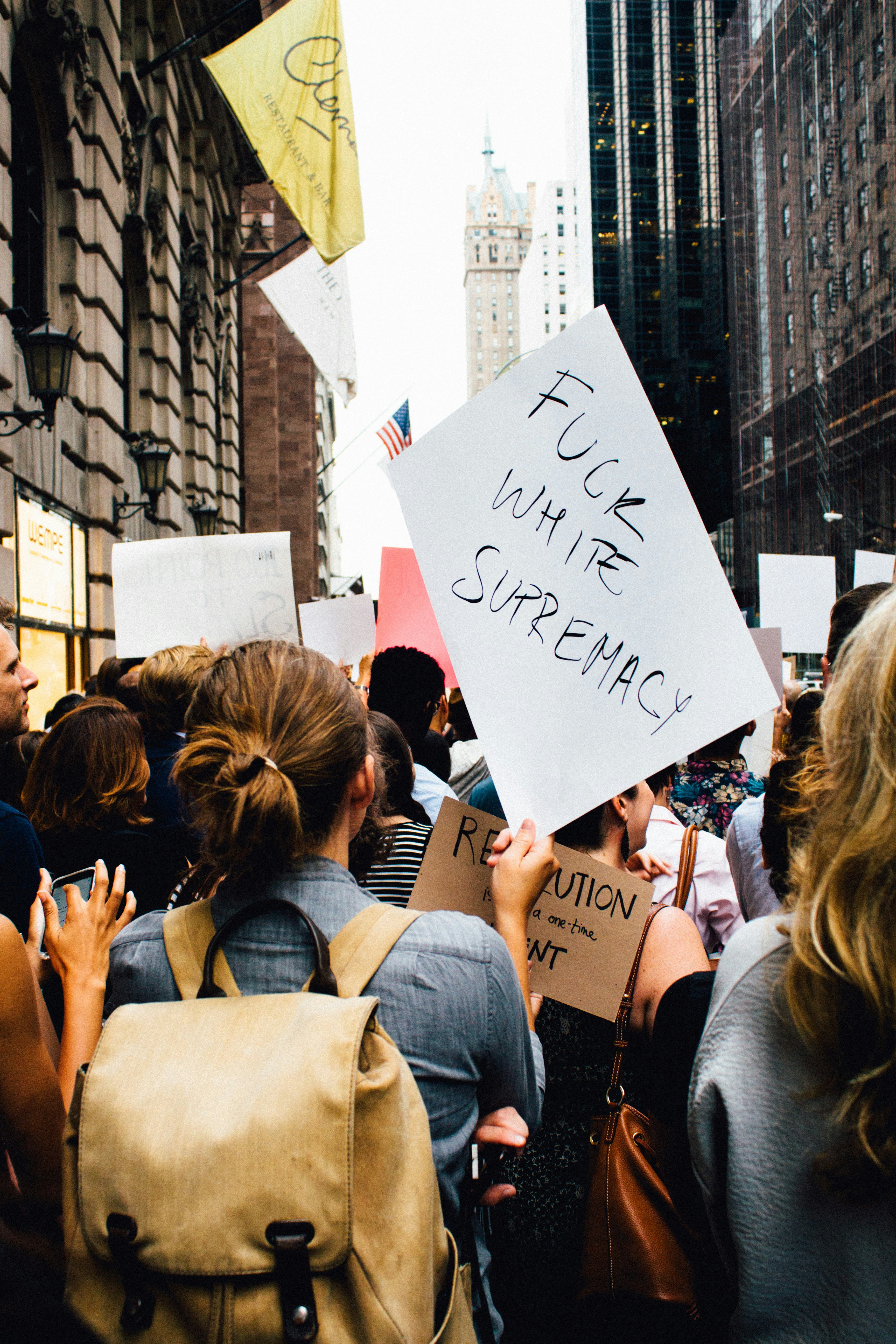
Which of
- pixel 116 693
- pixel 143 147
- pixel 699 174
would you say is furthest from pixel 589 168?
pixel 116 693

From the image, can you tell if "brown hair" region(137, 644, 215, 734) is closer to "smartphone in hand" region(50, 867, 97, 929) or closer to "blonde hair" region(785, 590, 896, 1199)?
"smartphone in hand" region(50, 867, 97, 929)

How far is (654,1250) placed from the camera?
194cm

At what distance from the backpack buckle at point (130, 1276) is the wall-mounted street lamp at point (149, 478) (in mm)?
11597

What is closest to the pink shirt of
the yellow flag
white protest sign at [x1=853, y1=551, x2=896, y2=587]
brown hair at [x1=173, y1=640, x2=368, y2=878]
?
brown hair at [x1=173, y1=640, x2=368, y2=878]

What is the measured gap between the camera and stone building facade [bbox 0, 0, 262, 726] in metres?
9.45

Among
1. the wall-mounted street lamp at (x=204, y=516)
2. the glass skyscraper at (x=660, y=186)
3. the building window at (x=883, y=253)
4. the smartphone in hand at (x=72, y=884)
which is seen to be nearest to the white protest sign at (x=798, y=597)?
the smartphone in hand at (x=72, y=884)

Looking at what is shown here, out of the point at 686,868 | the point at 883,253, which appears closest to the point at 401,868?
the point at 686,868

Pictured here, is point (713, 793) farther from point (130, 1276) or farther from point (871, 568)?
point (130, 1276)

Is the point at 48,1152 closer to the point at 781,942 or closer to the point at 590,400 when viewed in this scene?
the point at 781,942

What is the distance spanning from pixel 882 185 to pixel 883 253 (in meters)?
2.22

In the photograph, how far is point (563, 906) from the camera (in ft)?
6.90

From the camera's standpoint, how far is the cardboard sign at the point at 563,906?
2047mm

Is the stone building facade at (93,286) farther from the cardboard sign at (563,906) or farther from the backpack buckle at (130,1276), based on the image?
the backpack buckle at (130,1276)

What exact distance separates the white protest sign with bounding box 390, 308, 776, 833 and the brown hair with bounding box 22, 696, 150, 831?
1493 mm
